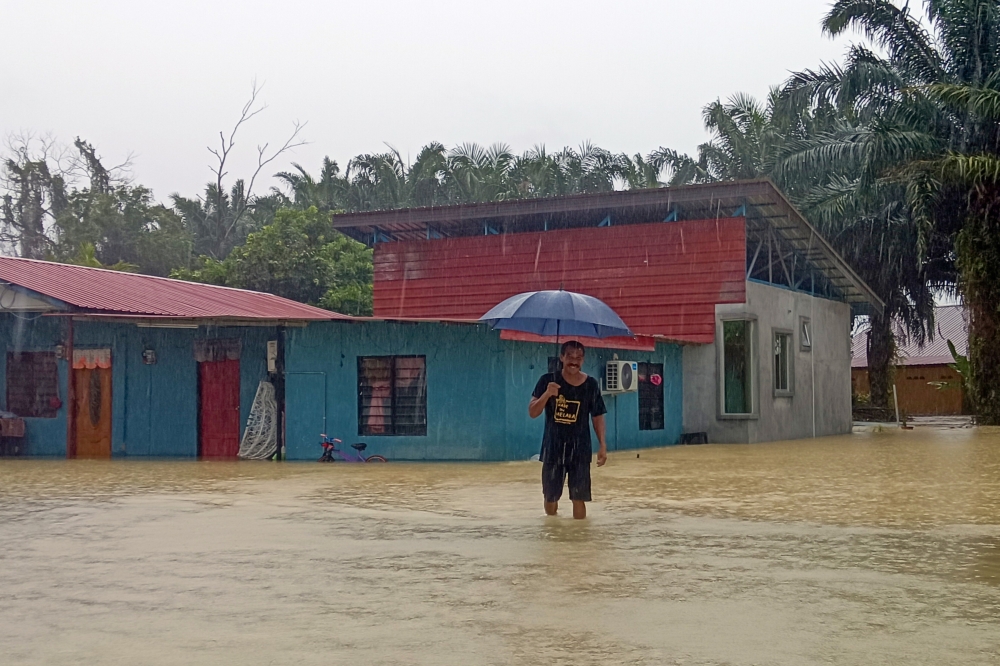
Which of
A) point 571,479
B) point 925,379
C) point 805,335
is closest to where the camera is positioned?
point 571,479

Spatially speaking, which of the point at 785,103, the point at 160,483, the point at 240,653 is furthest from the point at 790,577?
the point at 785,103

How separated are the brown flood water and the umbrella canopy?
1957mm

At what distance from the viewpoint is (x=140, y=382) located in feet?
66.1

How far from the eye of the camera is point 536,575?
22.9 feet

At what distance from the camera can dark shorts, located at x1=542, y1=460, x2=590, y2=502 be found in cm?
968

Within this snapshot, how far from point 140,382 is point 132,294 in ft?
6.72

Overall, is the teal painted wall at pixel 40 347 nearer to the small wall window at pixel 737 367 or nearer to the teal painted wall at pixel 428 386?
the teal painted wall at pixel 428 386

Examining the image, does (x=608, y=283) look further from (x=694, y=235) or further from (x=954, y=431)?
(x=954, y=431)

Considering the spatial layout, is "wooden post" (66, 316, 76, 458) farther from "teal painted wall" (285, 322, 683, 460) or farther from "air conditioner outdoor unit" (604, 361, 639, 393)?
"air conditioner outdoor unit" (604, 361, 639, 393)

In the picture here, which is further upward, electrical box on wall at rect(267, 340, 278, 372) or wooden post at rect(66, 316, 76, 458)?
electrical box on wall at rect(267, 340, 278, 372)

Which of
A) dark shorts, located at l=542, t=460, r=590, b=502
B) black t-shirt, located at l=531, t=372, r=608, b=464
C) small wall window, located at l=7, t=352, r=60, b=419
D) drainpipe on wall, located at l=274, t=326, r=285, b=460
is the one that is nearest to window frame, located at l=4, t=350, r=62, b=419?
small wall window, located at l=7, t=352, r=60, b=419

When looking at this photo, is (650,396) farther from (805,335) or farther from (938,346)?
(938,346)

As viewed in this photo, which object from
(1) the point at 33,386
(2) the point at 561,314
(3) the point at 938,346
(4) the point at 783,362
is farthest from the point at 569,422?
(3) the point at 938,346

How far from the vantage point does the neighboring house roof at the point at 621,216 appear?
2269 centimetres
